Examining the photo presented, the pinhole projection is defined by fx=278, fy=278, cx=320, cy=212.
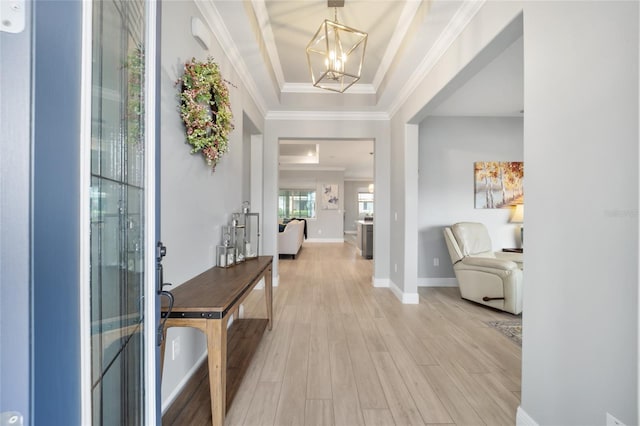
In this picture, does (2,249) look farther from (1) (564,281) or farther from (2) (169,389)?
(1) (564,281)

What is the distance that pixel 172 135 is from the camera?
1663 mm

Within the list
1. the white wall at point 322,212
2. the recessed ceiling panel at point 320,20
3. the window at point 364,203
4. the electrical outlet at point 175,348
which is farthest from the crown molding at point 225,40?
the window at point 364,203

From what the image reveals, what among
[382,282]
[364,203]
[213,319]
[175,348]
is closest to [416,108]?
[382,282]

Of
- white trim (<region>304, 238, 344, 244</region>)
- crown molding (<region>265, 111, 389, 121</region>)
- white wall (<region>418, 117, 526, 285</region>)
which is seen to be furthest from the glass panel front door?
white trim (<region>304, 238, 344, 244</region>)

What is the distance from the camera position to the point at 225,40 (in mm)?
2357

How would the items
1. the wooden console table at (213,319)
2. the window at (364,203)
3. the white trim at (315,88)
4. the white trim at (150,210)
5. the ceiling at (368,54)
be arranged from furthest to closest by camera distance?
the window at (364,203)
the white trim at (315,88)
the ceiling at (368,54)
the wooden console table at (213,319)
the white trim at (150,210)

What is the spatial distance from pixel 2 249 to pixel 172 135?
4.53ft

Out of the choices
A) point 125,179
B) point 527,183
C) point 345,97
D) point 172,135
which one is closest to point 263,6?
point 172,135

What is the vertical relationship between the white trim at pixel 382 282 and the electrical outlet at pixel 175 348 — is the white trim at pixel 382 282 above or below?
below

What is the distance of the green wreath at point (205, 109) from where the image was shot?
1740 mm

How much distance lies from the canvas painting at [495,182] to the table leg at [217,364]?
4.33m

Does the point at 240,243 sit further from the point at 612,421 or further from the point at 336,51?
the point at 612,421

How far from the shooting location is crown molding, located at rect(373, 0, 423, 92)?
93.3 inches

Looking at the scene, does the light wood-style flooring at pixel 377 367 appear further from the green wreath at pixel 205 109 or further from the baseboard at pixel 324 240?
the baseboard at pixel 324 240
